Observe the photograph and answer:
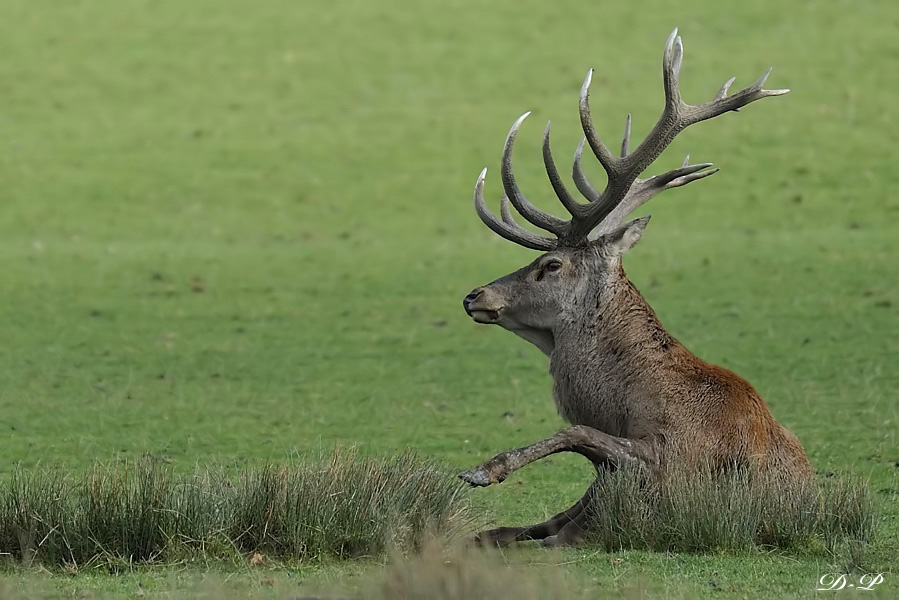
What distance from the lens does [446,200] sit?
2400 centimetres

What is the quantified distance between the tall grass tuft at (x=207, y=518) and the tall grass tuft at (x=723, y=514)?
899 millimetres

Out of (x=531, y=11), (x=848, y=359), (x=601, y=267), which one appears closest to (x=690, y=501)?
(x=601, y=267)

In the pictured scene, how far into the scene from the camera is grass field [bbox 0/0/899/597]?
37.4 ft

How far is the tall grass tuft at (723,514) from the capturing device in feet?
24.3

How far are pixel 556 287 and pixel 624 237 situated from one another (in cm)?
49

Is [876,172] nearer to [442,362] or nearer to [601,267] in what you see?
[442,362]

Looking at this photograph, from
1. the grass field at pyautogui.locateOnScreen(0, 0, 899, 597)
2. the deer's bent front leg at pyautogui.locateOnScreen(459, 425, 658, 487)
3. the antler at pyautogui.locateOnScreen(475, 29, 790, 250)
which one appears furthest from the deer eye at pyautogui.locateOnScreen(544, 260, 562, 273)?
the grass field at pyautogui.locateOnScreen(0, 0, 899, 597)

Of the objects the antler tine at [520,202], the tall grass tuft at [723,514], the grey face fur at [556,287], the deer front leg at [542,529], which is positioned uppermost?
the antler tine at [520,202]

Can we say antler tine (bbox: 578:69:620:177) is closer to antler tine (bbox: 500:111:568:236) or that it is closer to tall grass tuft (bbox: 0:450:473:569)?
antler tine (bbox: 500:111:568:236)

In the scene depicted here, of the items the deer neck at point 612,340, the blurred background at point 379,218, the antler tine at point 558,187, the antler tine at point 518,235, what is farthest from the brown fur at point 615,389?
the blurred background at point 379,218

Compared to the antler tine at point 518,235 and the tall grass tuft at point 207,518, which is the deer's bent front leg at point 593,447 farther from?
the antler tine at point 518,235

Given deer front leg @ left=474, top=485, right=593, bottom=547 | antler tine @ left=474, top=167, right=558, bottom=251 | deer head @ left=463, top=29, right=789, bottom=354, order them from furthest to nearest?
antler tine @ left=474, top=167, right=558, bottom=251
deer head @ left=463, top=29, right=789, bottom=354
deer front leg @ left=474, top=485, right=593, bottom=547
